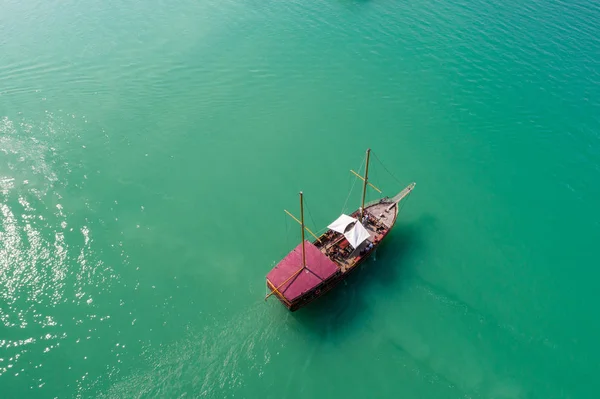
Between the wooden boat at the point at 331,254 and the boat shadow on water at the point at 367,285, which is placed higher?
the wooden boat at the point at 331,254

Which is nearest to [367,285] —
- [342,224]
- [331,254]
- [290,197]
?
[331,254]

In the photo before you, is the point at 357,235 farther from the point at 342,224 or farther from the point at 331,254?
the point at 331,254

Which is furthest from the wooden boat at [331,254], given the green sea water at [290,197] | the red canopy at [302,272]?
the green sea water at [290,197]

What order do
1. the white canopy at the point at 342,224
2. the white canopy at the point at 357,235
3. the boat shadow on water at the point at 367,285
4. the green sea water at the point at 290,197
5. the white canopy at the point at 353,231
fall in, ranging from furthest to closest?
the white canopy at the point at 342,224
the white canopy at the point at 353,231
the white canopy at the point at 357,235
the boat shadow on water at the point at 367,285
the green sea water at the point at 290,197

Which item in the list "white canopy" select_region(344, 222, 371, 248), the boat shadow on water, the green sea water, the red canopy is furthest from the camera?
"white canopy" select_region(344, 222, 371, 248)

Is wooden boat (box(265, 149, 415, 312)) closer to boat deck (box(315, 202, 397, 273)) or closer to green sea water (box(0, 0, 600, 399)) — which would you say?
boat deck (box(315, 202, 397, 273))

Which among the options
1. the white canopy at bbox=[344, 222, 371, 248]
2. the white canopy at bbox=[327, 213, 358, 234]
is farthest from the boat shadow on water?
the white canopy at bbox=[327, 213, 358, 234]

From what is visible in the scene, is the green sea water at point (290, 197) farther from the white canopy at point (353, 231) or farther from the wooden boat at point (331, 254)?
the white canopy at point (353, 231)
